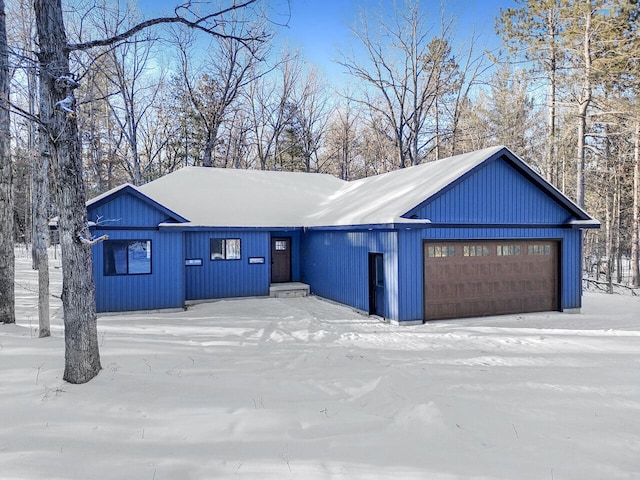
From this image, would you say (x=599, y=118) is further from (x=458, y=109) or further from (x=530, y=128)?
(x=458, y=109)

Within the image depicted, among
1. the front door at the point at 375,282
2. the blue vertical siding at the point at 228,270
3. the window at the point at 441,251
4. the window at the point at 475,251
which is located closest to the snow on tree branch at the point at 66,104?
the front door at the point at 375,282

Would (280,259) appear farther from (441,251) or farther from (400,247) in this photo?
(441,251)

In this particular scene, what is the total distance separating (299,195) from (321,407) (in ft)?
41.0

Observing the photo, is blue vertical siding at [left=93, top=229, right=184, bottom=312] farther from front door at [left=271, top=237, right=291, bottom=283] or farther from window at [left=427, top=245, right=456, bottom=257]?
window at [left=427, top=245, right=456, bottom=257]

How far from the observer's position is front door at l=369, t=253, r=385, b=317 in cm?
1047

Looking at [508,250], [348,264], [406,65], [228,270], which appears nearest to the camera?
[508,250]

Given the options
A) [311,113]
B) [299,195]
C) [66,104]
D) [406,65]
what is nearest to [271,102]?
[311,113]

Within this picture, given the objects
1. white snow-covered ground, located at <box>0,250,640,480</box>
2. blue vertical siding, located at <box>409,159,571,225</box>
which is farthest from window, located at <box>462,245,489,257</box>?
white snow-covered ground, located at <box>0,250,640,480</box>

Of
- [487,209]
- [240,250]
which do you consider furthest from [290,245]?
[487,209]

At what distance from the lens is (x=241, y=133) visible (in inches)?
1099

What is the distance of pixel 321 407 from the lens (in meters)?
4.61

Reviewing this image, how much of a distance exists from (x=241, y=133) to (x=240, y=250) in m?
16.7

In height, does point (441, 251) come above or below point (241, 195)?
below

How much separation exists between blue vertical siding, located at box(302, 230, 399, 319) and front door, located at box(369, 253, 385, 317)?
0.12m
